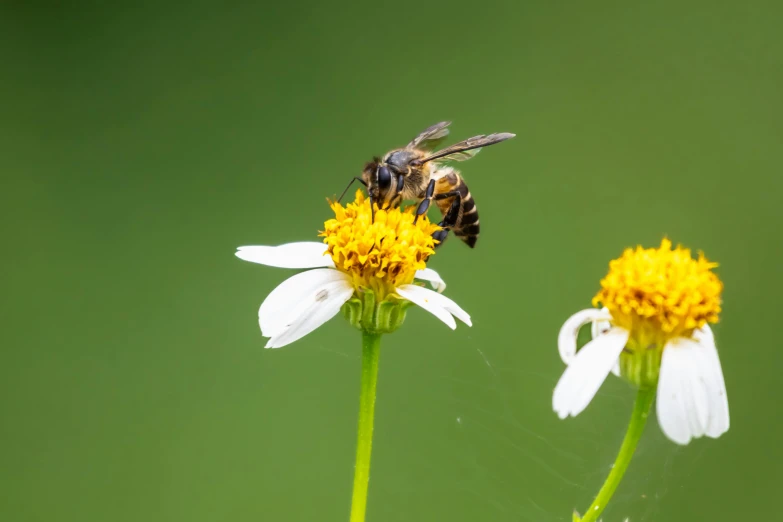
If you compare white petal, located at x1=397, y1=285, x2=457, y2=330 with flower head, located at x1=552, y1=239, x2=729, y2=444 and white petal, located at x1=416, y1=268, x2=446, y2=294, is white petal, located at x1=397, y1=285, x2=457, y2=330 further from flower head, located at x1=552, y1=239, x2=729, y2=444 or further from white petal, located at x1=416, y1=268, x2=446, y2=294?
flower head, located at x1=552, y1=239, x2=729, y2=444

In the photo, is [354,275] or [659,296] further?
[354,275]

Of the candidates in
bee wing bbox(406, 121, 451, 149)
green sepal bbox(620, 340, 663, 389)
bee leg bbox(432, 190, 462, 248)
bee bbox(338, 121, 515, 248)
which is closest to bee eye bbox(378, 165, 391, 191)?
bee bbox(338, 121, 515, 248)

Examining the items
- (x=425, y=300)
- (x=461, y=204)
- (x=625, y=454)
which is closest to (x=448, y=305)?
(x=425, y=300)

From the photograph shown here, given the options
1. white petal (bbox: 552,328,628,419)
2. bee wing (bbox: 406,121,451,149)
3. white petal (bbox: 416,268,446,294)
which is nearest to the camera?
white petal (bbox: 552,328,628,419)

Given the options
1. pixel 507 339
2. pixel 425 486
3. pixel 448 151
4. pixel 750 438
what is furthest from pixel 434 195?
pixel 750 438

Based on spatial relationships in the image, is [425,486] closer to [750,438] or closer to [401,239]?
[750,438]

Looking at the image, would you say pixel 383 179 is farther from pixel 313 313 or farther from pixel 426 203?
pixel 313 313
